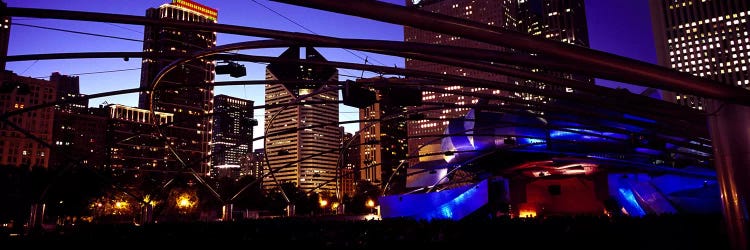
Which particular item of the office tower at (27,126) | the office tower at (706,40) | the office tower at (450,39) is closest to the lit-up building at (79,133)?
the office tower at (27,126)

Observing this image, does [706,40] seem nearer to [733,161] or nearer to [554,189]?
[554,189]

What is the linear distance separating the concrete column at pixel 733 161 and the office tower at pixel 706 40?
103 meters

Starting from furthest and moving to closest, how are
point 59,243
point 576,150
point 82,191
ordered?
point 82,191
point 576,150
point 59,243

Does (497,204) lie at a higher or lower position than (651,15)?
lower

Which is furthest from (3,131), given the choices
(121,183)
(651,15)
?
(651,15)

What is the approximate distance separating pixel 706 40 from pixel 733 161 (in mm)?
117486

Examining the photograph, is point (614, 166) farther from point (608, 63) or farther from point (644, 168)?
point (608, 63)

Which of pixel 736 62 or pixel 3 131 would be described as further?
pixel 3 131

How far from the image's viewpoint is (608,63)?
955 centimetres

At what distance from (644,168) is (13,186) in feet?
231

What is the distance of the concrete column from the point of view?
13.4 m

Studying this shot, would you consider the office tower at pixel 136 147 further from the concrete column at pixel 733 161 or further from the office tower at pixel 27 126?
the concrete column at pixel 733 161

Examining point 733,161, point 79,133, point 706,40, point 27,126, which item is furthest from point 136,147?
point 733,161

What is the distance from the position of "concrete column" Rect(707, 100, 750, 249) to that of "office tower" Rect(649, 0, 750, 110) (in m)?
103
